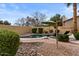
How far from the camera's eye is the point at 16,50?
7984mm

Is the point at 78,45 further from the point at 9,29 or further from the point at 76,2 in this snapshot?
the point at 9,29

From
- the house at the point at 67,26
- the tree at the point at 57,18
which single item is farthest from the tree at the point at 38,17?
the house at the point at 67,26

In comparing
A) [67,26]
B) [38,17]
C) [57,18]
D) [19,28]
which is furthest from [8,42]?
[67,26]

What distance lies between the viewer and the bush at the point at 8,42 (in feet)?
25.7

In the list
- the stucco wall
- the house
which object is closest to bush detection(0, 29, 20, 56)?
the stucco wall

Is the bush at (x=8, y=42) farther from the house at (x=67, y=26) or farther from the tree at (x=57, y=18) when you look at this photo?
the house at (x=67, y=26)

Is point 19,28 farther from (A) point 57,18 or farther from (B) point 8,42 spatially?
(A) point 57,18

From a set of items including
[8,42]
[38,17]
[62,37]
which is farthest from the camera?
[62,37]

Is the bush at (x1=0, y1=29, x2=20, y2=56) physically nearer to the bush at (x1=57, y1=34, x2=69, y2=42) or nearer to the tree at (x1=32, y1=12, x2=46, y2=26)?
→ the tree at (x1=32, y1=12, x2=46, y2=26)

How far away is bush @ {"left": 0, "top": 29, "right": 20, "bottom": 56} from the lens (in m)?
7.83

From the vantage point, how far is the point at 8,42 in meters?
7.84

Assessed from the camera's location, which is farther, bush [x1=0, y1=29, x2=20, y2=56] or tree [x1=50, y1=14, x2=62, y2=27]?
tree [x1=50, y1=14, x2=62, y2=27]

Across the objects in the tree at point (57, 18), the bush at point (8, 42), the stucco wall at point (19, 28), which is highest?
the tree at point (57, 18)

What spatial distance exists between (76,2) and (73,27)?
1.62ft
